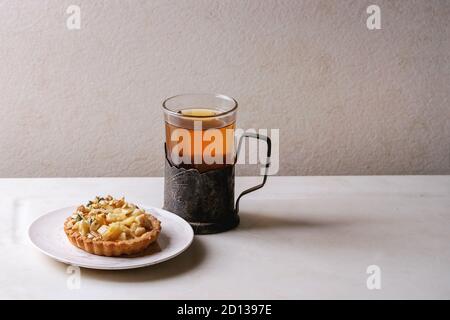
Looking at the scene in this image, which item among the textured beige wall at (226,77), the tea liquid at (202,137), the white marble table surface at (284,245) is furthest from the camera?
the textured beige wall at (226,77)

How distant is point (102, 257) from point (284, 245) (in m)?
0.29

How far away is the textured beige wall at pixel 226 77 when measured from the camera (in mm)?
1493

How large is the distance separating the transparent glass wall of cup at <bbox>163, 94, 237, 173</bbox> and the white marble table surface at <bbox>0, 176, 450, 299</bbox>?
12 cm

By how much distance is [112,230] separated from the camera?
1095 mm

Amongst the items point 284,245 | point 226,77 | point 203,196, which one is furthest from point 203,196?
point 226,77

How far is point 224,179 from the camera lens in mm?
1230

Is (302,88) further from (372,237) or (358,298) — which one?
(358,298)

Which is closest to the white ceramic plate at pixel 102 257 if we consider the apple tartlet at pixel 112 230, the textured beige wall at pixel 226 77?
the apple tartlet at pixel 112 230

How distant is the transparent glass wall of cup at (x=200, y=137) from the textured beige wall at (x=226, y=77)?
299 mm

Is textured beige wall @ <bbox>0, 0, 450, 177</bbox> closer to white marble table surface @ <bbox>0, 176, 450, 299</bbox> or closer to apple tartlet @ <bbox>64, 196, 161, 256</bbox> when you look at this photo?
white marble table surface @ <bbox>0, 176, 450, 299</bbox>

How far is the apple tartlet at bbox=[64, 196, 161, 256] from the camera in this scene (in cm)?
108

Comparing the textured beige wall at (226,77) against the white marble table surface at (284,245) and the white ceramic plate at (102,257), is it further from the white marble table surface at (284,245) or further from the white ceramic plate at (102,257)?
the white ceramic plate at (102,257)

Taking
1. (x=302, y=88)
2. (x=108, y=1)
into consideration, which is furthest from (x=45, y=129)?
(x=302, y=88)

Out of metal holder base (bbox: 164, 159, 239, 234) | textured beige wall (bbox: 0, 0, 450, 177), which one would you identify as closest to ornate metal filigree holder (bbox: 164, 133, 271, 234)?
metal holder base (bbox: 164, 159, 239, 234)
